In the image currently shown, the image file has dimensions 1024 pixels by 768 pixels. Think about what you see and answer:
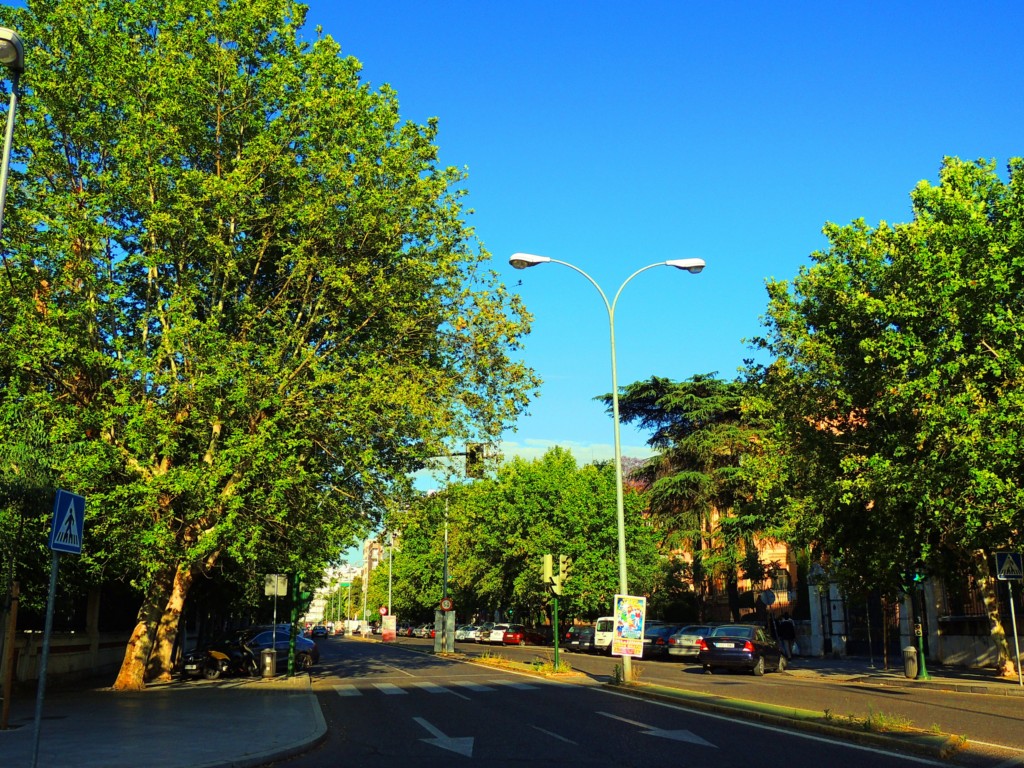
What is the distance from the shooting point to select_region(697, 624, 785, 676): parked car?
1061 inches

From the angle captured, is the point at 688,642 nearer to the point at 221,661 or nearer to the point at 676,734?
the point at 221,661

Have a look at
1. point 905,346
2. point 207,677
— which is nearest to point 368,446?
point 207,677

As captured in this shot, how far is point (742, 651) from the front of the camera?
1063 inches

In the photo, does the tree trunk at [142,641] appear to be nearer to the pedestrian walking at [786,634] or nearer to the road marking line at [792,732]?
the road marking line at [792,732]

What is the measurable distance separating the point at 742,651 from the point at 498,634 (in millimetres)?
34254

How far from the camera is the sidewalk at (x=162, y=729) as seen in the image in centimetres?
1029

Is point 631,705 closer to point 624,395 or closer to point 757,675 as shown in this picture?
point 757,675

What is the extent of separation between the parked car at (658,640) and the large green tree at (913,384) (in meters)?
12.9

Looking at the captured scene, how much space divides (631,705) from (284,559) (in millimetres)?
11111

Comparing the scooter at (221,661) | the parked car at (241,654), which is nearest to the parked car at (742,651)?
the parked car at (241,654)

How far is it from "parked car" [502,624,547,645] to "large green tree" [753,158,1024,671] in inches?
1290

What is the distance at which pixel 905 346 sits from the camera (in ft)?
69.9

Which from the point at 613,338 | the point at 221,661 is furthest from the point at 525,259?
the point at 221,661

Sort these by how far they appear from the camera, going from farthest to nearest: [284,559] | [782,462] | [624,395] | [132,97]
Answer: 1. [624,395]
2. [782,462]
3. [284,559]
4. [132,97]
